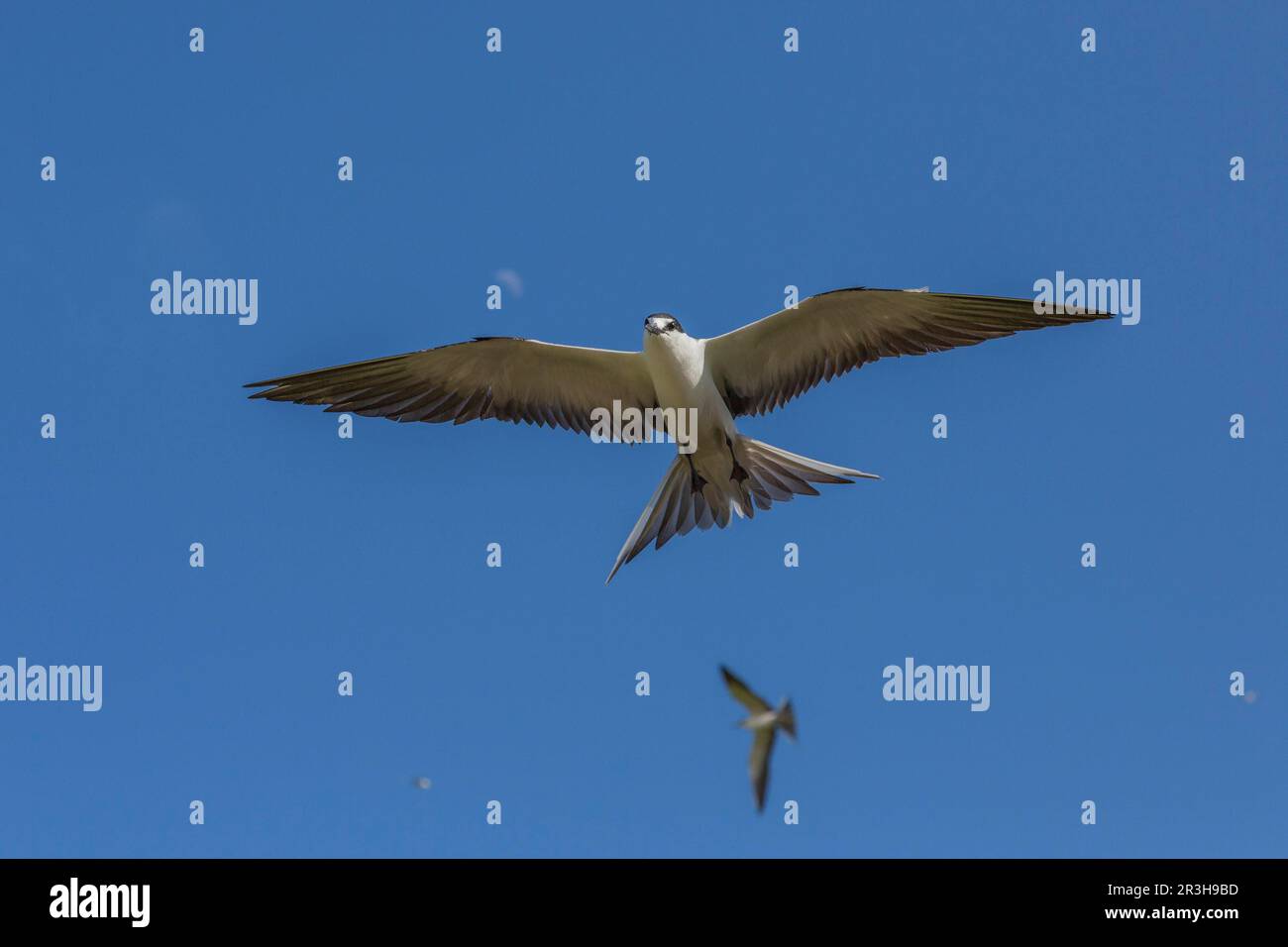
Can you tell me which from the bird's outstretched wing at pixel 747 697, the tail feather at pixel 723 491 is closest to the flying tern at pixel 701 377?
the tail feather at pixel 723 491

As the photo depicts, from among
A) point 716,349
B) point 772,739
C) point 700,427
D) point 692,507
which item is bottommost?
point 772,739

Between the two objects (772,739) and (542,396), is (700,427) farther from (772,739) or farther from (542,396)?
(772,739)

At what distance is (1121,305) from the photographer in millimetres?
Result: 10219

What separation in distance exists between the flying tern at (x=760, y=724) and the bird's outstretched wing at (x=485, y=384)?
341 cm

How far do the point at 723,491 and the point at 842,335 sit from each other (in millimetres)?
1700

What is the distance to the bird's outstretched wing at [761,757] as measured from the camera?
865cm

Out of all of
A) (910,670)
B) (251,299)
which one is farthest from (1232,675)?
(251,299)

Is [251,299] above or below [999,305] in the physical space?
above

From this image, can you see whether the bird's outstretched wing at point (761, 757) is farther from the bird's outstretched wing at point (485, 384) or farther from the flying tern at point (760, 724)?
the bird's outstretched wing at point (485, 384)

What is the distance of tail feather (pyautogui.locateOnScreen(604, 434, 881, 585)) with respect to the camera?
10312mm

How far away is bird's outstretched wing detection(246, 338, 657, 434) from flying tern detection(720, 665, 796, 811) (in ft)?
11.2

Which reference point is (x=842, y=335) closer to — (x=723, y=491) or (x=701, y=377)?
(x=701, y=377)

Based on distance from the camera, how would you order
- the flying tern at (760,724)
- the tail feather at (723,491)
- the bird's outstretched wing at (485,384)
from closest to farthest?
the flying tern at (760,724), the tail feather at (723,491), the bird's outstretched wing at (485,384)

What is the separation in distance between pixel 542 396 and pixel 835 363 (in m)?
2.63
